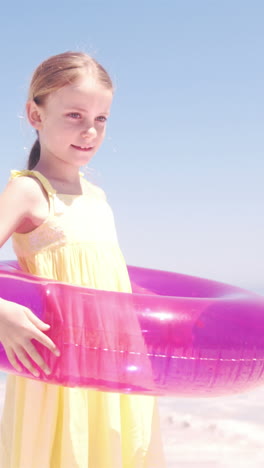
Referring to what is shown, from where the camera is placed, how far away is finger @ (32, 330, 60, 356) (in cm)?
191

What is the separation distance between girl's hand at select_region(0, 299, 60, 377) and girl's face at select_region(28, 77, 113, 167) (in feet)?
1.84

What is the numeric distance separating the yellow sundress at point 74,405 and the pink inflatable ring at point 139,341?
0.49 feet

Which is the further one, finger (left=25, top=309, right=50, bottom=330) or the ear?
the ear

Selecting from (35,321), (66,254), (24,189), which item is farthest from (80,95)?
(35,321)

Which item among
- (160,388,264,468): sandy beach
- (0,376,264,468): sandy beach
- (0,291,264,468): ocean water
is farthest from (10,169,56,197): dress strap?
(160,388,264,468): sandy beach

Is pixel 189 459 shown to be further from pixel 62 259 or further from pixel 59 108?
pixel 59 108

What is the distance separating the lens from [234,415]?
490 cm

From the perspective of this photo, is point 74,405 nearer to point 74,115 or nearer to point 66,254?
point 66,254

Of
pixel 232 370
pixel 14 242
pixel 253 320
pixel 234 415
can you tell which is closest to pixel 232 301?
pixel 253 320

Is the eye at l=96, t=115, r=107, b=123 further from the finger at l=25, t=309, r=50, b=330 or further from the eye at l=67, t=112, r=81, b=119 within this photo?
the finger at l=25, t=309, r=50, b=330

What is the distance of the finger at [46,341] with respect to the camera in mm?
1908

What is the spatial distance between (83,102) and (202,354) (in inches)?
33.6

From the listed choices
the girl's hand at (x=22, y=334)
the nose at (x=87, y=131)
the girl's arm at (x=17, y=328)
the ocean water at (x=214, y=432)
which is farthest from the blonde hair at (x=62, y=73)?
the ocean water at (x=214, y=432)

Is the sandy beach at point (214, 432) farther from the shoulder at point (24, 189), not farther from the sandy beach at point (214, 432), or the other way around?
the shoulder at point (24, 189)
